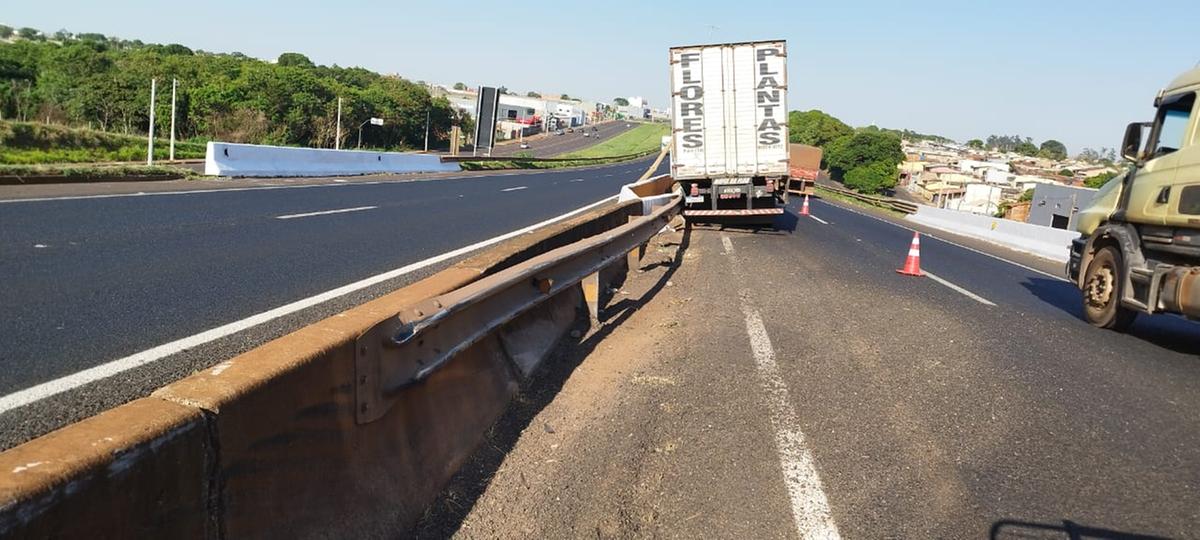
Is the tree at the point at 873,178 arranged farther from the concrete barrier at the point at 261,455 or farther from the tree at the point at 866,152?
the concrete barrier at the point at 261,455

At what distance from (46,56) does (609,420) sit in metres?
76.0

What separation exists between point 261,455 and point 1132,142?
8.96 m

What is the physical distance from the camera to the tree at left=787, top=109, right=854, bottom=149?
11894 centimetres

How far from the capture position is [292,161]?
24.2 m

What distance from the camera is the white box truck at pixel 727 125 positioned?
16938 mm

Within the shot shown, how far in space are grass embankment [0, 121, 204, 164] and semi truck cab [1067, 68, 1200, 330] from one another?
30.6 m

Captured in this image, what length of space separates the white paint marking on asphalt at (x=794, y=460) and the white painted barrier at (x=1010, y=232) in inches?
552

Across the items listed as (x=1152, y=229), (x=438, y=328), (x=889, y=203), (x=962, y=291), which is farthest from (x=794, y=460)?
(x=889, y=203)

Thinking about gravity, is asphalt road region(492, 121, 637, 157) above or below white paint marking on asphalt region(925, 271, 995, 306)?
above

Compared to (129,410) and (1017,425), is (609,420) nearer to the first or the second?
(1017,425)

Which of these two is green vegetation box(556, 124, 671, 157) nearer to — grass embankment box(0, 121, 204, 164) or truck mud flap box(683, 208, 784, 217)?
→ grass embankment box(0, 121, 204, 164)

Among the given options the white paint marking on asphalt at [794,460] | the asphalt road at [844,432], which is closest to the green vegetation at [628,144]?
the asphalt road at [844,432]

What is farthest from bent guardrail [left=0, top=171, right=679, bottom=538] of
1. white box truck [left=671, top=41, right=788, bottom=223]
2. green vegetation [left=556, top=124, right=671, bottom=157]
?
green vegetation [left=556, top=124, right=671, bottom=157]

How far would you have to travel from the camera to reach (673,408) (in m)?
5.11
